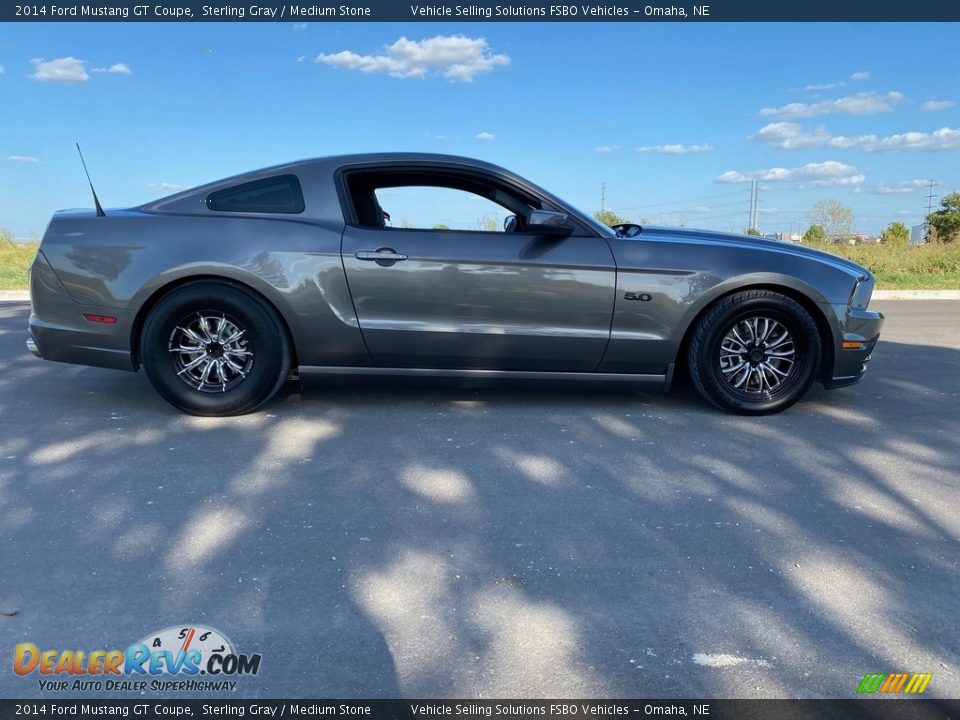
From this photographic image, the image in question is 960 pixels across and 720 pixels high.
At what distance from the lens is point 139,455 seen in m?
3.54

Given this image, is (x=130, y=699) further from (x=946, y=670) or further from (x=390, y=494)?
(x=946, y=670)

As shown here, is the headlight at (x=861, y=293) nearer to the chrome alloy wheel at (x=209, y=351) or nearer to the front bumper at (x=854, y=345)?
the front bumper at (x=854, y=345)

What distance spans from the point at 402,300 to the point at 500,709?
2.68m

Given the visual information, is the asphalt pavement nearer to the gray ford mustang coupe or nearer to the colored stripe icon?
the colored stripe icon

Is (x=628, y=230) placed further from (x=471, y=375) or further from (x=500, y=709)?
(x=500, y=709)

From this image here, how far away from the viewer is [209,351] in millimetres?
4148

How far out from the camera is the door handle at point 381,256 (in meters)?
4.06

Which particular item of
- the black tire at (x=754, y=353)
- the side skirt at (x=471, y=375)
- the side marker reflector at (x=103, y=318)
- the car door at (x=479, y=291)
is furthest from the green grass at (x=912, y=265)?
the side marker reflector at (x=103, y=318)

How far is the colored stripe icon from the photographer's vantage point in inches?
73.3

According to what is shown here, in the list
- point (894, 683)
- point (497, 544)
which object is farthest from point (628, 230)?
point (894, 683)

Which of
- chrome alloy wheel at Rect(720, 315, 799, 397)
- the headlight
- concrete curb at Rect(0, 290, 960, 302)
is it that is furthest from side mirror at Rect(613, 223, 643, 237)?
concrete curb at Rect(0, 290, 960, 302)

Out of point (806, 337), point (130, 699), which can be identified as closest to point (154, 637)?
point (130, 699)

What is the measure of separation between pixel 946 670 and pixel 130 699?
7.38 feet

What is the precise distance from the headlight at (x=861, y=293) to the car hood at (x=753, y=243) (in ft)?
0.12
